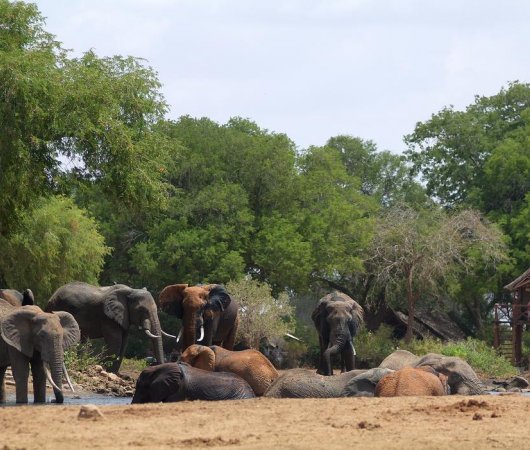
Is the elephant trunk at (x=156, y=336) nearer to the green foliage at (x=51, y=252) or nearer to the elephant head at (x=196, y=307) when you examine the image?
the elephant head at (x=196, y=307)

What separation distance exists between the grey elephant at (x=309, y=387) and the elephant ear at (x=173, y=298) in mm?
7438

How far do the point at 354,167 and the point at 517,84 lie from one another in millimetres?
9285

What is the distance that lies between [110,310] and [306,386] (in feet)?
37.0

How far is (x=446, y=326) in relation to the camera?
63188mm

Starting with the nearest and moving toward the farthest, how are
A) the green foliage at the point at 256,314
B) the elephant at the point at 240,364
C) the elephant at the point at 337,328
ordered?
the elephant at the point at 240,364 < the elephant at the point at 337,328 < the green foliage at the point at 256,314

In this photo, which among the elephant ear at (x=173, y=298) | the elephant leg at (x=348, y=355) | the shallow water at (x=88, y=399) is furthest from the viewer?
the elephant leg at (x=348, y=355)

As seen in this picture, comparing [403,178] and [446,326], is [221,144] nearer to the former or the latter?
[446,326]

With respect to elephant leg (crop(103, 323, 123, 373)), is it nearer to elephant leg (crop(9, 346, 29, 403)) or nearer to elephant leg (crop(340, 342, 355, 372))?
elephant leg (crop(340, 342, 355, 372))

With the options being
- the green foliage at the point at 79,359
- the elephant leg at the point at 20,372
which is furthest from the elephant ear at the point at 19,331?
the green foliage at the point at 79,359

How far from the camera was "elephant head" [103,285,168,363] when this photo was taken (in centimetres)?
3341

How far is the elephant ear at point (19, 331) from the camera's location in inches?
953

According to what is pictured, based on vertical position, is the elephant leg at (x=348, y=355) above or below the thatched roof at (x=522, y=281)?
below

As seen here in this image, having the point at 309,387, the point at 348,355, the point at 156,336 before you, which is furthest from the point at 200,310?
the point at 309,387

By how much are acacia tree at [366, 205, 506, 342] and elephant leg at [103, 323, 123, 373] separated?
70.4 feet
